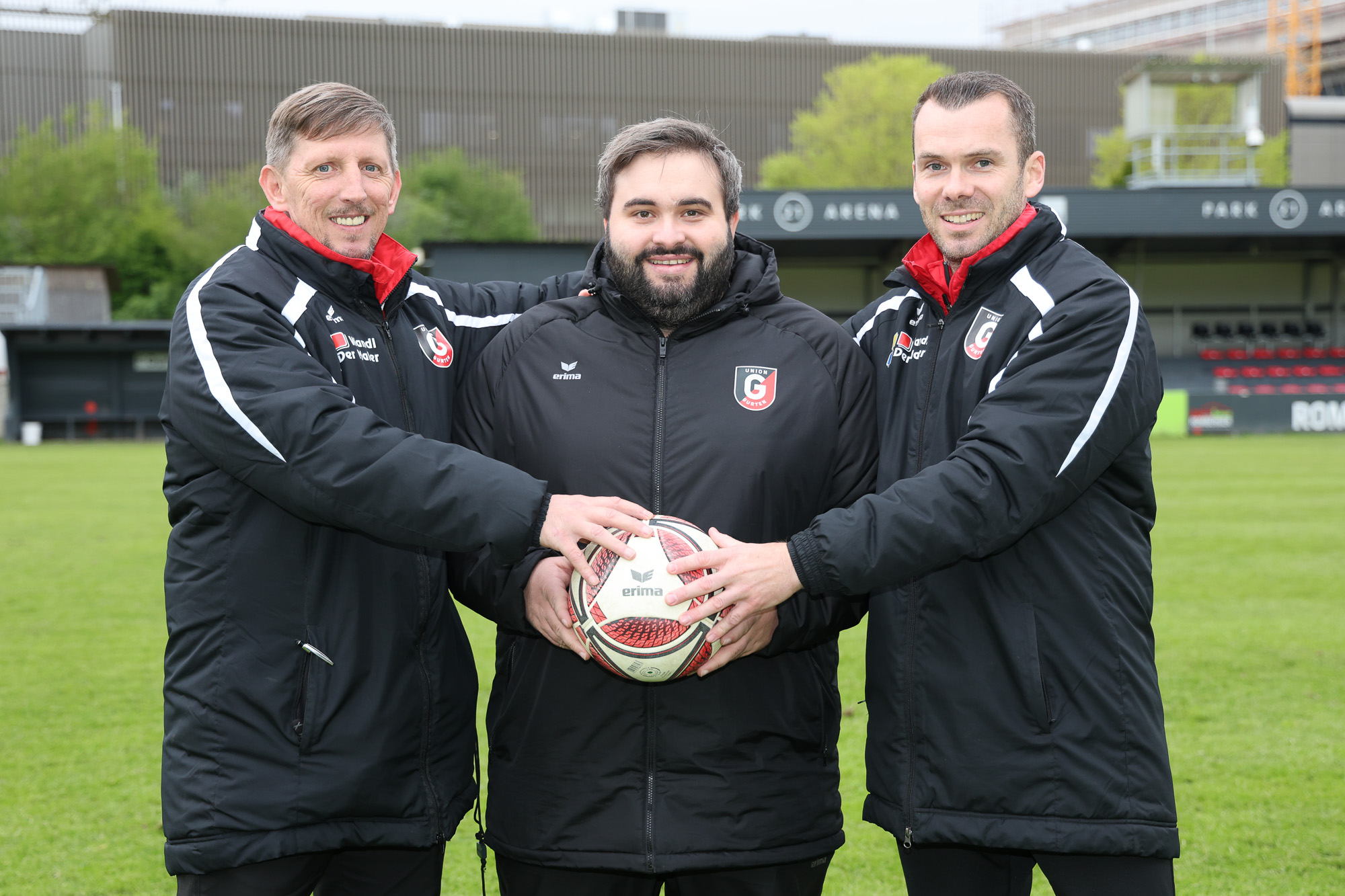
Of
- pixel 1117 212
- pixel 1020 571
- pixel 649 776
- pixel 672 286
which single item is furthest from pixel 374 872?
pixel 1117 212

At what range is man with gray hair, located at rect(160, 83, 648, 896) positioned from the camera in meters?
2.76

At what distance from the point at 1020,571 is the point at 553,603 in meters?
1.15

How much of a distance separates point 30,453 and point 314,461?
27.3 meters

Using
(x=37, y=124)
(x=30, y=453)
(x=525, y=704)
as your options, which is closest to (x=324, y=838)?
(x=525, y=704)

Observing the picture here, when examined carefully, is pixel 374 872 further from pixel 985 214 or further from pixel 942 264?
pixel 985 214

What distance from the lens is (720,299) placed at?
3.18 metres

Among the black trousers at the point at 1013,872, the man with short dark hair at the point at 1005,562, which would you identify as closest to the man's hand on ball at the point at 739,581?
the man with short dark hair at the point at 1005,562

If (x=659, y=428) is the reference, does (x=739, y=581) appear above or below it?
below

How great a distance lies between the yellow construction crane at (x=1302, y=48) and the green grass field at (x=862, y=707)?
3003 inches

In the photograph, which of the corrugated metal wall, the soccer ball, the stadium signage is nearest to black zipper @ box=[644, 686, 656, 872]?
the soccer ball

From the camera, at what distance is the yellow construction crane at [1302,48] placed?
78.2 meters

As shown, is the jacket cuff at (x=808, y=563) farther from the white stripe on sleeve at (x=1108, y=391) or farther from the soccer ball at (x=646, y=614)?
the white stripe on sleeve at (x=1108, y=391)

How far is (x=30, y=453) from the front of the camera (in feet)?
87.0

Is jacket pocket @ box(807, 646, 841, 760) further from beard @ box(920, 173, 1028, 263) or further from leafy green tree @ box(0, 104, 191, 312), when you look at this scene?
leafy green tree @ box(0, 104, 191, 312)
